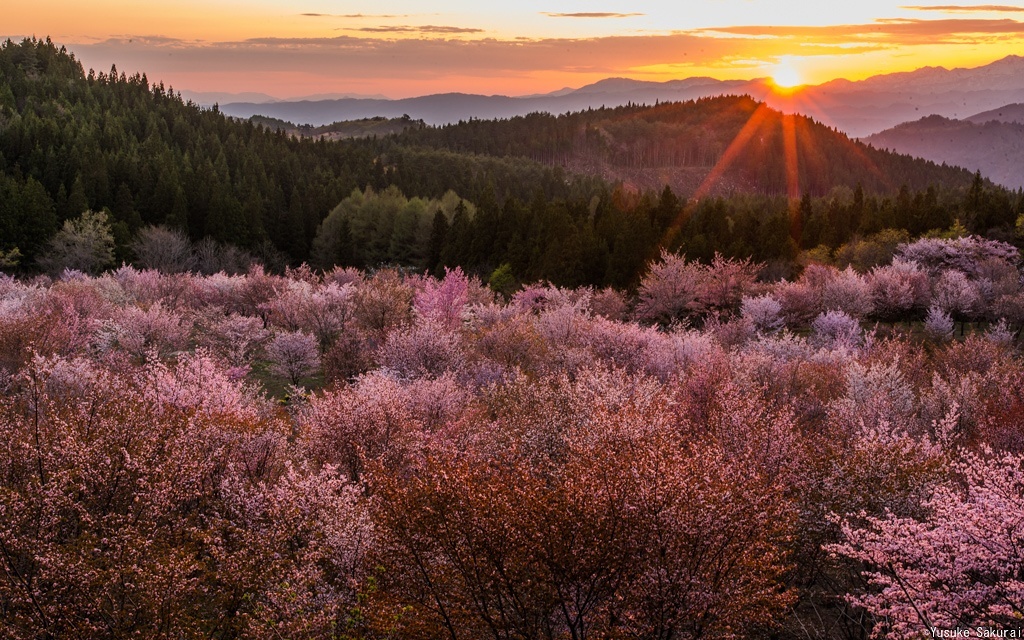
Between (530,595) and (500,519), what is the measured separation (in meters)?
1.61

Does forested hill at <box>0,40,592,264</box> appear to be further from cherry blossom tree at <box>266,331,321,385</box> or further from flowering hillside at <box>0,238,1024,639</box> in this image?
flowering hillside at <box>0,238,1024,639</box>

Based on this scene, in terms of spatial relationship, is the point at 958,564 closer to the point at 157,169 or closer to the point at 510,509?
the point at 510,509

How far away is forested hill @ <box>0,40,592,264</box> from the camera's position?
349 ft

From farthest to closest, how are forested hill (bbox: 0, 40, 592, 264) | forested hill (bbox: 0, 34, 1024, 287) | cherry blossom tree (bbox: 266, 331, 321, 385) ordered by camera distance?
forested hill (bbox: 0, 40, 592, 264), forested hill (bbox: 0, 34, 1024, 287), cherry blossom tree (bbox: 266, 331, 321, 385)

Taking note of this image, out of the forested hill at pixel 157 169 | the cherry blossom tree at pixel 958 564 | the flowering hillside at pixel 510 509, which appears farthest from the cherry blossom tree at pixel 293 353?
the forested hill at pixel 157 169

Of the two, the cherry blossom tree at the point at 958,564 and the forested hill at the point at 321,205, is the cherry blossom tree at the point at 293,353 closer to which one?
the cherry blossom tree at the point at 958,564

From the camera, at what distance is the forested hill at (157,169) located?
106 m

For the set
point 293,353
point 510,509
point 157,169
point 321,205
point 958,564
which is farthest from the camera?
point 321,205

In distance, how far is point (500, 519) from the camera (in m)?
13.0

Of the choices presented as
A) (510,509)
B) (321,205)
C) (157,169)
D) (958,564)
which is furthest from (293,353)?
(157,169)

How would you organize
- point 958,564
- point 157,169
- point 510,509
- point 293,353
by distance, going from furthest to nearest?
point 157,169 < point 293,353 < point 958,564 < point 510,509

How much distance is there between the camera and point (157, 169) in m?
118

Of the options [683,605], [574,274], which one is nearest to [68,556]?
[683,605]

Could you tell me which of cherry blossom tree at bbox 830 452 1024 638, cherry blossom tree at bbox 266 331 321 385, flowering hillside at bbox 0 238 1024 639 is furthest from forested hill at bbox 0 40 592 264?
cherry blossom tree at bbox 830 452 1024 638
